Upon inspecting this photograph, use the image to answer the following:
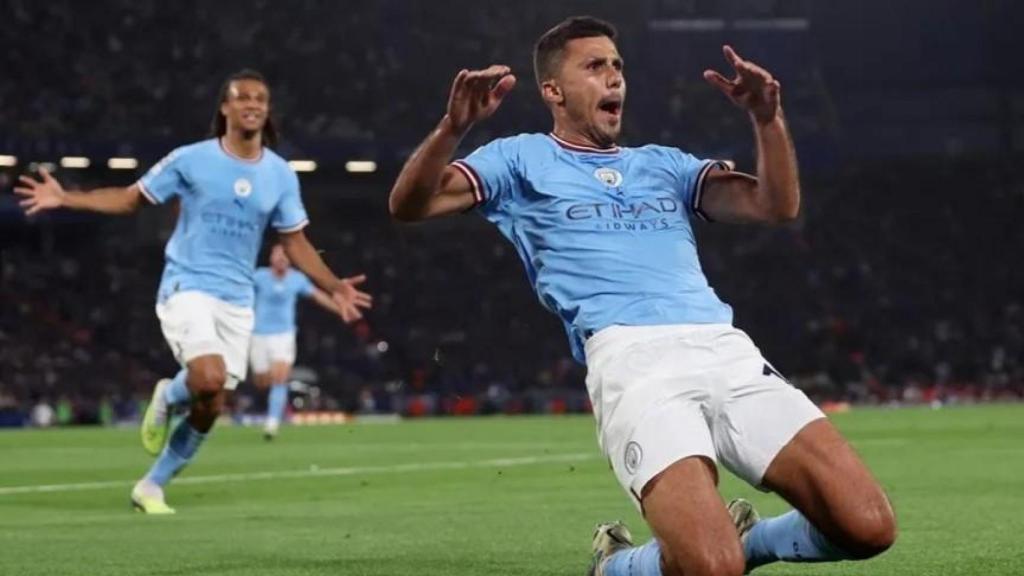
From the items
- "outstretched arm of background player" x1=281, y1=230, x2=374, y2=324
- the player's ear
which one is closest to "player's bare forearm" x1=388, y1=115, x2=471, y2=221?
the player's ear

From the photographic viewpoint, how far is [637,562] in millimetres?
5883

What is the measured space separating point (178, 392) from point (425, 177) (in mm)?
6128

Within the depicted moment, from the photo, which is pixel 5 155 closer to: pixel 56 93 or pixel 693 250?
Answer: pixel 56 93

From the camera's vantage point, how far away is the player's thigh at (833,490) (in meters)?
5.73

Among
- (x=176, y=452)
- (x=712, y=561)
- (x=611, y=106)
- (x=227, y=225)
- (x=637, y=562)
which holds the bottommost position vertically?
(x=176, y=452)

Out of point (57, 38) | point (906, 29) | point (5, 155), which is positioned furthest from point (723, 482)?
point (906, 29)

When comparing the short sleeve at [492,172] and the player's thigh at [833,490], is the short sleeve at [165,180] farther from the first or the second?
the player's thigh at [833,490]

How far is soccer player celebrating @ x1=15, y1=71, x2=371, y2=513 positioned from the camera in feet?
36.9

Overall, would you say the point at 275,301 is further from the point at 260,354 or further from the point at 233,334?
the point at 233,334

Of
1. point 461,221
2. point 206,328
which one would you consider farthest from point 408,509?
point 461,221

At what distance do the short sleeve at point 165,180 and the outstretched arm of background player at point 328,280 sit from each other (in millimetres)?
759

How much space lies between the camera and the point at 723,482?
13008 millimetres

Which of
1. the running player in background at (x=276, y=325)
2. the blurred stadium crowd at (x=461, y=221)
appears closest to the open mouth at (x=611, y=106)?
the running player in background at (x=276, y=325)

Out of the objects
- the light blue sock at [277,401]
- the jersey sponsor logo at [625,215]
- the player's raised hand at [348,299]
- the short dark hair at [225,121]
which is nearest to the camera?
the jersey sponsor logo at [625,215]
